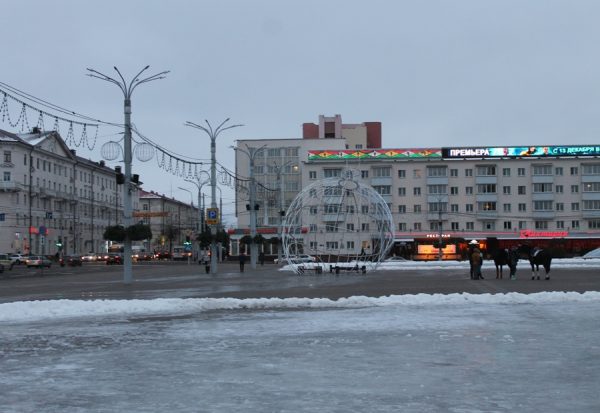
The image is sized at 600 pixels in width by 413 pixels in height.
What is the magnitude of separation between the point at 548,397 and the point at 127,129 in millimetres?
25906

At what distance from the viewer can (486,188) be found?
100m

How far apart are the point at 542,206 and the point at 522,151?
7.94 m

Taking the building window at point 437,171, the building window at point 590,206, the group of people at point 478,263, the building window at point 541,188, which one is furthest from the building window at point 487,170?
the group of people at point 478,263

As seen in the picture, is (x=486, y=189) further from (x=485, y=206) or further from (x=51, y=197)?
(x=51, y=197)

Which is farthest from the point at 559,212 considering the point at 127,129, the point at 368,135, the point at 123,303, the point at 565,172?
the point at 123,303

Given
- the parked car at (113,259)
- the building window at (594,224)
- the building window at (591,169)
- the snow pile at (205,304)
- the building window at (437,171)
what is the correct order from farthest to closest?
1. the building window at (437,171)
2. the building window at (594,224)
3. the building window at (591,169)
4. the parked car at (113,259)
5. the snow pile at (205,304)

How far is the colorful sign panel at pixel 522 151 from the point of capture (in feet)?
325

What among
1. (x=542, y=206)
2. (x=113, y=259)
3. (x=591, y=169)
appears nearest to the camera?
(x=113, y=259)

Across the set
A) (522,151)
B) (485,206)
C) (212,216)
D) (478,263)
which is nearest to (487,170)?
(485,206)

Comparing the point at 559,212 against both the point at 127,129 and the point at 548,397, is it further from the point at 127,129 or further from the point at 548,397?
the point at 548,397

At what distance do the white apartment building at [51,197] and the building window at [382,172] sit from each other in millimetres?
42703

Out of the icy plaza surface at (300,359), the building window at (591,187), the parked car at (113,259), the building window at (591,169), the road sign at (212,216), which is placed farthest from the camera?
the building window at (591,187)

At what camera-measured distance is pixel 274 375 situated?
9406mm

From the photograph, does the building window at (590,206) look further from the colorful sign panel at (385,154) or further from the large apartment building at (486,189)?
the colorful sign panel at (385,154)
